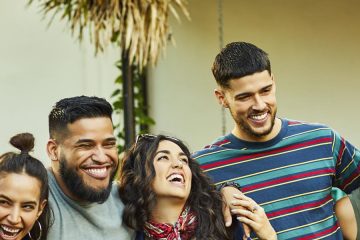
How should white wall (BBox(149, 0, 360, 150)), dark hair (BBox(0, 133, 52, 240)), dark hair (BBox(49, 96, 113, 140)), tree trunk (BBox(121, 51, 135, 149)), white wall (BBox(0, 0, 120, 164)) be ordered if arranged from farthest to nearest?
white wall (BBox(0, 0, 120, 164)) < tree trunk (BBox(121, 51, 135, 149)) < white wall (BBox(149, 0, 360, 150)) < dark hair (BBox(49, 96, 113, 140)) < dark hair (BBox(0, 133, 52, 240))

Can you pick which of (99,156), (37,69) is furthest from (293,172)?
(37,69)

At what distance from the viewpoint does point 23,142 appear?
3.49m

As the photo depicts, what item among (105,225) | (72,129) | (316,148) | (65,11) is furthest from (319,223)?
(65,11)

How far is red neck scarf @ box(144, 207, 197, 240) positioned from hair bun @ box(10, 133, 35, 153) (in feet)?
2.07

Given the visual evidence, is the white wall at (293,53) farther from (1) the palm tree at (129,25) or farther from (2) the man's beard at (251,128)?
(2) the man's beard at (251,128)

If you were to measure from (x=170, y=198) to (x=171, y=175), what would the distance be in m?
0.10

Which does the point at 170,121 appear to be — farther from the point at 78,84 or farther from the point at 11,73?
the point at 11,73

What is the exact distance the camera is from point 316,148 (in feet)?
12.2

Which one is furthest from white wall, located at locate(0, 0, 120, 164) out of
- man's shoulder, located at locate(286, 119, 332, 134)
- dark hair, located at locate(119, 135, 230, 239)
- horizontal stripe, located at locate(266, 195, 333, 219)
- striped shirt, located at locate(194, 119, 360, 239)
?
horizontal stripe, located at locate(266, 195, 333, 219)

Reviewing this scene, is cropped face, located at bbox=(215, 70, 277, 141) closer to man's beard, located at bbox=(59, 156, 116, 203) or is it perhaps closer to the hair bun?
man's beard, located at bbox=(59, 156, 116, 203)

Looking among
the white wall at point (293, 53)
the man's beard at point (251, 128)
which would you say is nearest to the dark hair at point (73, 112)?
the man's beard at point (251, 128)

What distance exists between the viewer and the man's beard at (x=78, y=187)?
3.48 meters

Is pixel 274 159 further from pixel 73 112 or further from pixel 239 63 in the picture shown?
pixel 73 112

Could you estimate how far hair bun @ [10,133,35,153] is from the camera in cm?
348
